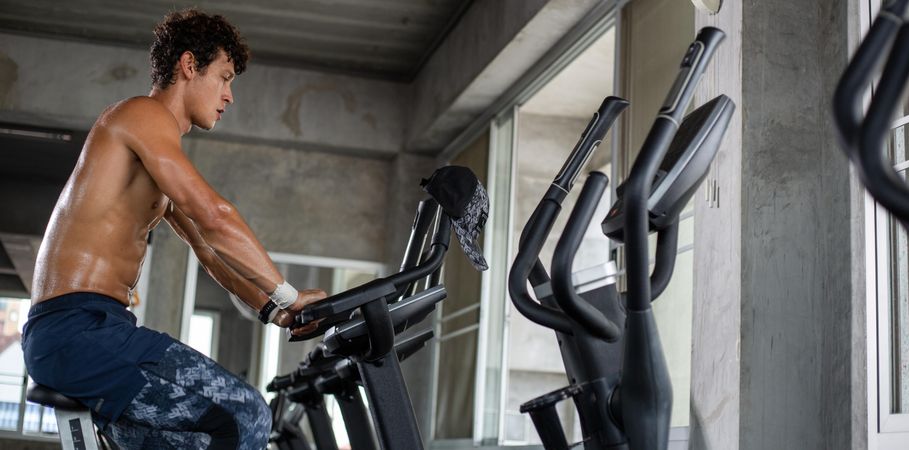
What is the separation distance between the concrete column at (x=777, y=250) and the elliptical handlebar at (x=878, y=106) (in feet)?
7.21

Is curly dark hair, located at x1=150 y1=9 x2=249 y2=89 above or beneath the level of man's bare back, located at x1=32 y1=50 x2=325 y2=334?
above

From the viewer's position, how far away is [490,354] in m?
6.82

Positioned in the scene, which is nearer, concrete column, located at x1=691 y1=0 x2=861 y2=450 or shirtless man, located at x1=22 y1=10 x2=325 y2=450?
shirtless man, located at x1=22 y1=10 x2=325 y2=450

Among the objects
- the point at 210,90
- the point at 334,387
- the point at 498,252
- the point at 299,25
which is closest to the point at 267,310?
the point at 210,90

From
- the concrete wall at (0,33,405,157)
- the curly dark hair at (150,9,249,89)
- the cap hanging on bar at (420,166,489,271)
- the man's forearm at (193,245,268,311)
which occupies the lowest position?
the man's forearm at (193,245,268,311)

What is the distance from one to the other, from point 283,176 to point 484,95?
219 cm

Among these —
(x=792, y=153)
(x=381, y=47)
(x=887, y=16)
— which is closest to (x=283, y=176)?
(x=381, y=47)

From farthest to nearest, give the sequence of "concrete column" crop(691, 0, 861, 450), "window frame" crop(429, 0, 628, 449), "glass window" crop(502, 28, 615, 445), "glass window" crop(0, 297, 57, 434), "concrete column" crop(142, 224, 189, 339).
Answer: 1. "glass window" crop(0, 297, 57, 434)
2. "glass window" crop(502, 28, 615, 445)
3. "concrete column" crop(142, 224, 189, 339)
4. "window frame" crop(429, 0, 628, 449)
5. "concrete column" crop(691, 0, 861, 450)

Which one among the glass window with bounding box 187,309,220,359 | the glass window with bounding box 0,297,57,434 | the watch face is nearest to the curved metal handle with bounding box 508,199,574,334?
the watch face

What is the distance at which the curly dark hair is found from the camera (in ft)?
7.50

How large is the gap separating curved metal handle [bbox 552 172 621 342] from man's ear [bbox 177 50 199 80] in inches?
39.2

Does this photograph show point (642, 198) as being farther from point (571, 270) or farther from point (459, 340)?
point (459, 340)

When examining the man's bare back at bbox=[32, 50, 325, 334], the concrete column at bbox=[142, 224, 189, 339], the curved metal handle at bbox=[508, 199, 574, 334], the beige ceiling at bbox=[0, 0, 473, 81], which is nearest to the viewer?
the curved metal handle at bbox=[508, 199, 574, 334]

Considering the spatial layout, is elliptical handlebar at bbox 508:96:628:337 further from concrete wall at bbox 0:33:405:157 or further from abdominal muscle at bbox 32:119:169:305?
concrete wall at bbox 0:33:405:157
